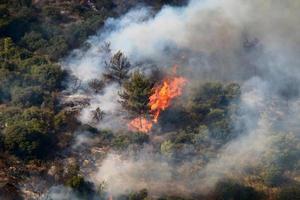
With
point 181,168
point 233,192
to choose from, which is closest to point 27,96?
point 181,168

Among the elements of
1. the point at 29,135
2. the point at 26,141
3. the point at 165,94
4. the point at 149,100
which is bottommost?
the point at 26,141

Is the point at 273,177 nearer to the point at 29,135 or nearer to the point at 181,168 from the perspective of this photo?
the point at 181,168

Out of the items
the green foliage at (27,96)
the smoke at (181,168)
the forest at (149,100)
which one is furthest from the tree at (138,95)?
the green foliage at (27,96)

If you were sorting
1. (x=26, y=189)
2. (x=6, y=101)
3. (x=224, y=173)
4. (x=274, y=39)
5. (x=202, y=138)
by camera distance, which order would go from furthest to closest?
(x=274, y=39)
(x=6, y=101)
(x=202, y=138)
(x=224, y=173)
(x=26, y=189)

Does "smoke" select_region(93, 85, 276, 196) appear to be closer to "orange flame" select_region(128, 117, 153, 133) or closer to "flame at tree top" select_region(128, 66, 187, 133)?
"orange flame" select_region(128, 117, 153, 133)

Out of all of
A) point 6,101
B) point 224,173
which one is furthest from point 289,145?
point 6,101

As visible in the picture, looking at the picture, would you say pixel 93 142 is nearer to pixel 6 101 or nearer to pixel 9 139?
pixel 9 139
